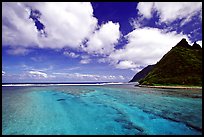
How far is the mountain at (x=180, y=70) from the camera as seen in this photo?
3944 inches

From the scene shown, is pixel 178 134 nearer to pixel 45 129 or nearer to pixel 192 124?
pixel 192 124

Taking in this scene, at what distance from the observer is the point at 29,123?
1872cm

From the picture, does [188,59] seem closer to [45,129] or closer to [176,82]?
[176,82]

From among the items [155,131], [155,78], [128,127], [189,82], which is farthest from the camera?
[155,78]

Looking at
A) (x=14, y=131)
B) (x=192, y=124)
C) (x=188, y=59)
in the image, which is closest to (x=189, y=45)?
(x=188, y=59)

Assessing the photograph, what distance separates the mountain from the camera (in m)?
100

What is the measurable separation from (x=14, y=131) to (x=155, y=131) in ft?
46.5

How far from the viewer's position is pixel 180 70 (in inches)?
4363

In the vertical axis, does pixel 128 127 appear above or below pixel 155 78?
below

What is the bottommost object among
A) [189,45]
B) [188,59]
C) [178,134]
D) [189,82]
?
[178,134]

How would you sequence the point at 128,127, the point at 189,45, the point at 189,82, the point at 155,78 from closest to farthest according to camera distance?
the point at 128,127, the point at 189,82, the point at 155,78, the point at 189,45

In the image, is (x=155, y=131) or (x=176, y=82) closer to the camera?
(x=155, y=131)

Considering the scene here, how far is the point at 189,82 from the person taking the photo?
9669 cm

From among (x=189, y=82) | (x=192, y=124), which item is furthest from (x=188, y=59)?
(x=192, y=124)
